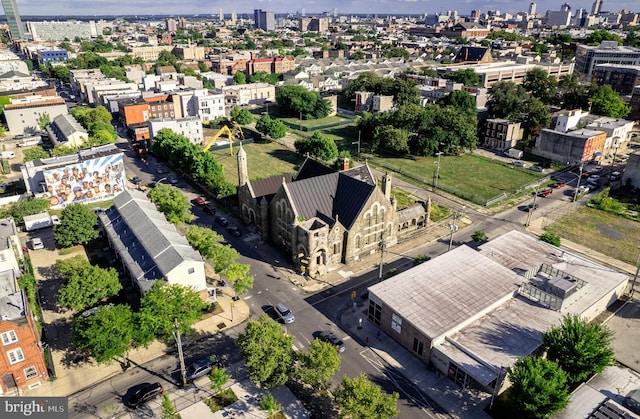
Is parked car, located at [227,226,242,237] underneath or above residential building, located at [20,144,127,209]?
underneath

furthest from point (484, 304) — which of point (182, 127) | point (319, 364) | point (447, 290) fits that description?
point (182, 127)

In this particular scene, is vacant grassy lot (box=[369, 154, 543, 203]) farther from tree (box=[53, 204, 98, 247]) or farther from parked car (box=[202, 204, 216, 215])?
tree (box=[53, 204, 98, 247])

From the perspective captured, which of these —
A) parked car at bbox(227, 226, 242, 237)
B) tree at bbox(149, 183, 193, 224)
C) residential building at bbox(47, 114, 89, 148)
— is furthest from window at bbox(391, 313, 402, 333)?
residential building at bbox(47, 114, 89, 148)

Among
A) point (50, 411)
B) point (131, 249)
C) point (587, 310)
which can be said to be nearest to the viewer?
point (50, 411)

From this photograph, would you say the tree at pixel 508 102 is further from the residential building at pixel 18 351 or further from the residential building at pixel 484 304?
the residential building at pixel 18 351

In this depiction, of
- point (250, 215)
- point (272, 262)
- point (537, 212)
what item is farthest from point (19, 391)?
point (537, 212)

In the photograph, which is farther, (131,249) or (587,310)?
(131,249)

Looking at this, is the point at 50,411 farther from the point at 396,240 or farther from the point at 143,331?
the point at 396,240
